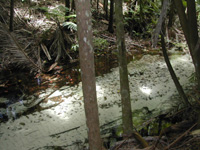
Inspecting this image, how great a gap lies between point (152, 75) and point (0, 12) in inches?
190

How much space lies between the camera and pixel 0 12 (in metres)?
5.55

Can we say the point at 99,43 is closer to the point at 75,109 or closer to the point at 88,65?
the point at 75,109

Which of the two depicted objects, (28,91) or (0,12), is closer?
(28,91)

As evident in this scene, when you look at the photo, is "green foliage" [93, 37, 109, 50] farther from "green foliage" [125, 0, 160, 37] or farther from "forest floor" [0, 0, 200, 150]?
"green foliage" [125, 0, 160, 37]

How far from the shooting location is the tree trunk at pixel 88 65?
129 centimetres

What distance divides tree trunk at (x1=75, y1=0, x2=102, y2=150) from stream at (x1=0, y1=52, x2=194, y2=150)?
1.16 m

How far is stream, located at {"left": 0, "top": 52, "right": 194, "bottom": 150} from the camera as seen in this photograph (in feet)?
8.76

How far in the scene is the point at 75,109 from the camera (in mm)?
3402

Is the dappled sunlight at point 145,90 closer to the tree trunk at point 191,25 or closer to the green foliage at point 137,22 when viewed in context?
the tree trunk at point 191,25

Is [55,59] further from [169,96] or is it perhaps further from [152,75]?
[169,96]

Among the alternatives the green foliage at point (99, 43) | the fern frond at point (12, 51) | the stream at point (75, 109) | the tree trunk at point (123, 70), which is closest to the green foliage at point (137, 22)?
the green foliage at point (99, 43)

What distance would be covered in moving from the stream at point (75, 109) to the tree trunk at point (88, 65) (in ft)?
3.81

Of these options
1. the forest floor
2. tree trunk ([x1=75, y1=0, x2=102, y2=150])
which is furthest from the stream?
tree trunk ([x1=75, y1=0, x2=102, y2=150])

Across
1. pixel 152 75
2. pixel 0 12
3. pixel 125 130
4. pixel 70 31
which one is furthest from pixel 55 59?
pixel 125 130
